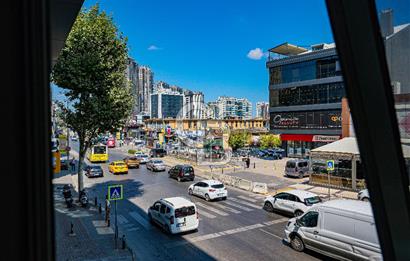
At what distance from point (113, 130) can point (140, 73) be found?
140562mm

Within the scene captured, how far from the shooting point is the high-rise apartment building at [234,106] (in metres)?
154

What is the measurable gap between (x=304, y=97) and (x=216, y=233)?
30.2 m

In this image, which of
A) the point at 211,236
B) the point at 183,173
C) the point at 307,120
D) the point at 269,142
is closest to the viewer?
the point at 211,236

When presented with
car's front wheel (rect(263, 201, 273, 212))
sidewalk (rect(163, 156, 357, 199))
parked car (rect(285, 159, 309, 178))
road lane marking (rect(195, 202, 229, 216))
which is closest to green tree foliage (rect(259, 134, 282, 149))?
sidewalk (rect(163, 156, 357, 199))

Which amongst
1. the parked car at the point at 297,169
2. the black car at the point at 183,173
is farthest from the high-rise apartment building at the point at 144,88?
the parked car at the point at 297,169

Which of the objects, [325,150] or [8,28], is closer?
[8,28]

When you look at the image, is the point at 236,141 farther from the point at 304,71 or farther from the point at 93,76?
the point at 93,76

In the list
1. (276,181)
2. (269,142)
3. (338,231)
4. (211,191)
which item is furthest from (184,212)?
(269,142)

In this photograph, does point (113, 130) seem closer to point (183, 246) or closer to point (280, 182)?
point (183, 246)

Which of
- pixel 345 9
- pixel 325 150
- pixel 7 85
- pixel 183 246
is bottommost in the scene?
pixel 183 246

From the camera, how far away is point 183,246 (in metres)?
10.0

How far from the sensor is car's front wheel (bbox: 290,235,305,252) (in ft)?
31.7

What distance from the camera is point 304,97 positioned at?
125 feet

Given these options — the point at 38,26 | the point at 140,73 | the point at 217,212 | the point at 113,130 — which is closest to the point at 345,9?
the point at 38,26
